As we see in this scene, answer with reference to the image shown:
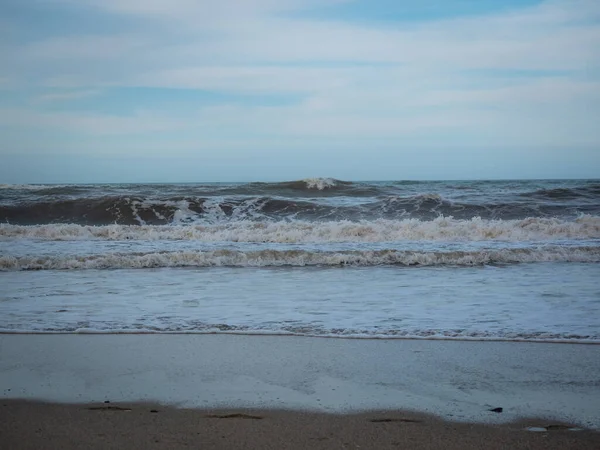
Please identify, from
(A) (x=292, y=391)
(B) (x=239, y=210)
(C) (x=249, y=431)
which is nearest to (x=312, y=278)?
(A) (x=292, y=391)

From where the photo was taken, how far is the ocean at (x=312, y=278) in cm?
509

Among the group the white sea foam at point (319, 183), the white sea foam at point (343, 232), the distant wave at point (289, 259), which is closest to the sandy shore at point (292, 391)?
the distant wave at point (289, 259)

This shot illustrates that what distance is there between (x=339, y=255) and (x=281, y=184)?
62.8 feet

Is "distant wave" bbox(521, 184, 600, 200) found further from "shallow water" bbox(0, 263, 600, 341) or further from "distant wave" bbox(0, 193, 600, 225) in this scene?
"shallow water" bbox(0, 263, 600, 341)

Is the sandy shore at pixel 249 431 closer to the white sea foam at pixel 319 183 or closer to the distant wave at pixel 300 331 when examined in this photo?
the distant wave at pixel 300 331

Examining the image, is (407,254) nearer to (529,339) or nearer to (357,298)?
(357,298)

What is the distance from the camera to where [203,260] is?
9.33m

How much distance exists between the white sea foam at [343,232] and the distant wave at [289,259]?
2.14 m

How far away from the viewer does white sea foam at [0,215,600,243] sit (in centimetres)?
1195

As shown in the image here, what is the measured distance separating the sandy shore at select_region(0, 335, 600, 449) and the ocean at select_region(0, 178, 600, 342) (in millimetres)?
488

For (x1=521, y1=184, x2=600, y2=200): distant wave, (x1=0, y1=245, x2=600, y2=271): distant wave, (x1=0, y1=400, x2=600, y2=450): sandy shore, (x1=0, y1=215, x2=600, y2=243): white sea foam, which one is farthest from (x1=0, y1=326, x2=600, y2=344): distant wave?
(x1=521, y1=184, x2=600, y2=200): distant wave

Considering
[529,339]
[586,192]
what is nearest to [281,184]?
[586,192]


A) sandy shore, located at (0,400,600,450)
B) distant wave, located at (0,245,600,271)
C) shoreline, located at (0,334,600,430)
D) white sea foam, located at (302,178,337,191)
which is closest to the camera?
sandy shore, located at (0,400,600,450)

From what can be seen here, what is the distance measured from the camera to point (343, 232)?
12359 millimetres
